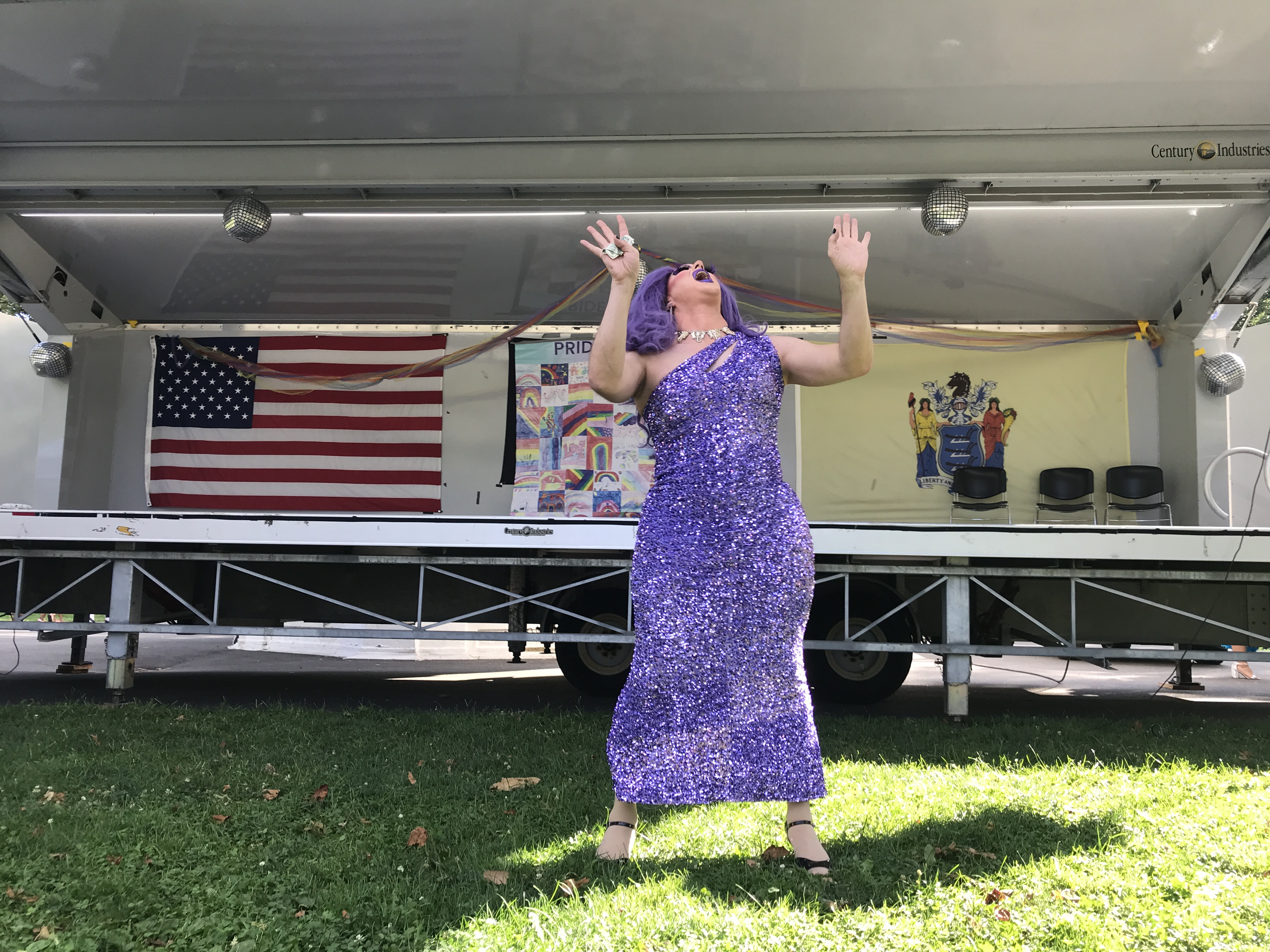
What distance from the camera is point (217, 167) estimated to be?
5.30m

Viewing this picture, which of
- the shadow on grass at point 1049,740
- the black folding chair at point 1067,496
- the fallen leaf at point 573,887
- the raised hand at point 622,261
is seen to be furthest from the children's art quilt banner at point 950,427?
the fallen leaf at point 573,887

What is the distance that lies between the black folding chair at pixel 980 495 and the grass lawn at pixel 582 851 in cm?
278

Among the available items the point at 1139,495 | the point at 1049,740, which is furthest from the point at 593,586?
the point at 1139,495

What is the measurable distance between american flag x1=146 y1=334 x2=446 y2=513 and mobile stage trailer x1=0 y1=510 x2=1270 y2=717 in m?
1.29

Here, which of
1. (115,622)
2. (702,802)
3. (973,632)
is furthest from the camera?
(973,632)

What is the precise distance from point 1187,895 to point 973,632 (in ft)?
11.8

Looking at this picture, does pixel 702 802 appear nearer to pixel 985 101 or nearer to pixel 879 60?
pixel 879 60

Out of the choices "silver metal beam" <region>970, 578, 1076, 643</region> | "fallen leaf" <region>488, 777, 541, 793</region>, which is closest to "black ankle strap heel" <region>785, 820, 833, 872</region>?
"fallen leaf" <region>488, 777, 541, 793</region>

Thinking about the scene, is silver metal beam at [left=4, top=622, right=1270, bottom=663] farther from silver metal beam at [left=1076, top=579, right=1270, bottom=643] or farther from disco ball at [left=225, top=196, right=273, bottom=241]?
disco ball at [left=225, top=196, right=273, bottom=241]

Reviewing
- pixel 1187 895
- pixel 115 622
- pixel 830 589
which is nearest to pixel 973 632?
pixel 830 589

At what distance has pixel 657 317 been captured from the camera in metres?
2.46

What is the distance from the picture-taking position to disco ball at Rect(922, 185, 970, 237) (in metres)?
5.05

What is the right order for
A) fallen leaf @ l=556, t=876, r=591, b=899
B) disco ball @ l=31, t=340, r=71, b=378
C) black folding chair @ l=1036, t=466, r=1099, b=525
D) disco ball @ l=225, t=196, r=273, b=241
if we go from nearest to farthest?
fallen leaf @ l=556, t=876, r=591, b=899
disco ball @ l=225, t=196, r=273, b=241
black folding chair @ l=1036, t=466, r=1099, b=525
disco ball @ l=31, t=340, r=71, b=378

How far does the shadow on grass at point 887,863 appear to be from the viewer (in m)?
2.04
